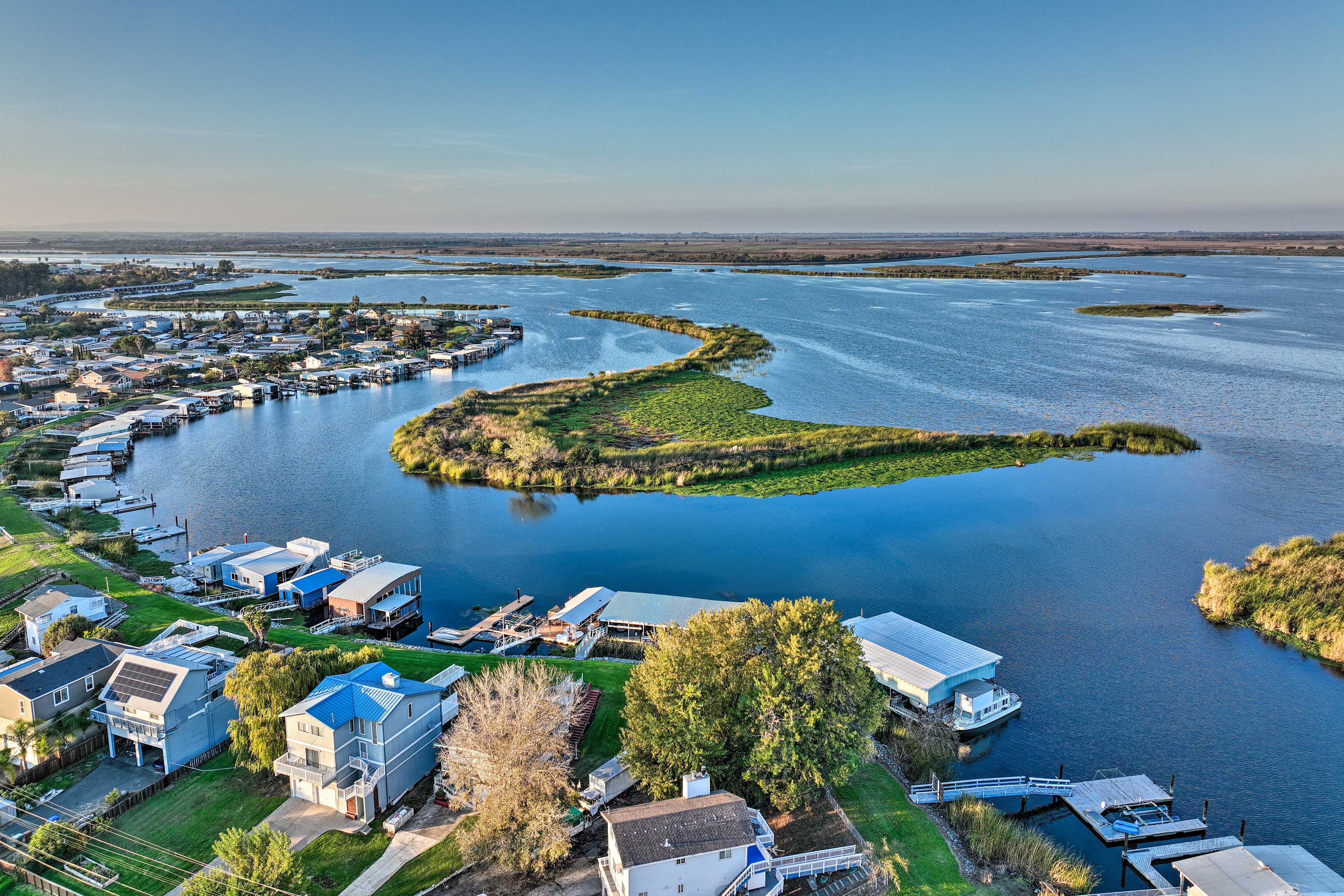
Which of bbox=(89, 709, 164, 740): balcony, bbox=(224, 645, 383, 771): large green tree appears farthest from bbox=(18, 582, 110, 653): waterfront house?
bbox=(224, 645, 383, 771): large green tree

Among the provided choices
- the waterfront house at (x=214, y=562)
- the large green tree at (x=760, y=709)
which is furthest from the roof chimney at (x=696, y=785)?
the waterfront house at (x=214, y=562)

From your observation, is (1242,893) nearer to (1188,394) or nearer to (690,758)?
(690,758)

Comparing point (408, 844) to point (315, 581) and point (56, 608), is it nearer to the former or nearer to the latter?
point (315, 581)

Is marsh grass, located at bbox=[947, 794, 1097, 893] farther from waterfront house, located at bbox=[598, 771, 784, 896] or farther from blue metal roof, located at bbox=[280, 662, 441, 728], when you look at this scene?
blue metal roof, located at bbox=[280, 662, 441, 728]

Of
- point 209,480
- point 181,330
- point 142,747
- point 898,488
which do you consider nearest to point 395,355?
point 181,330

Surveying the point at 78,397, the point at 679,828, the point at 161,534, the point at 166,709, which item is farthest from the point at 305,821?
the point at 78,397

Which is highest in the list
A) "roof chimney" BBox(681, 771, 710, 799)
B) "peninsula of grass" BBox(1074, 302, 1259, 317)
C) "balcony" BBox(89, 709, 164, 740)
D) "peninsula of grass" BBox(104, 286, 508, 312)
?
"peninsula of grass" BBox(104, 286, 508, 312)
